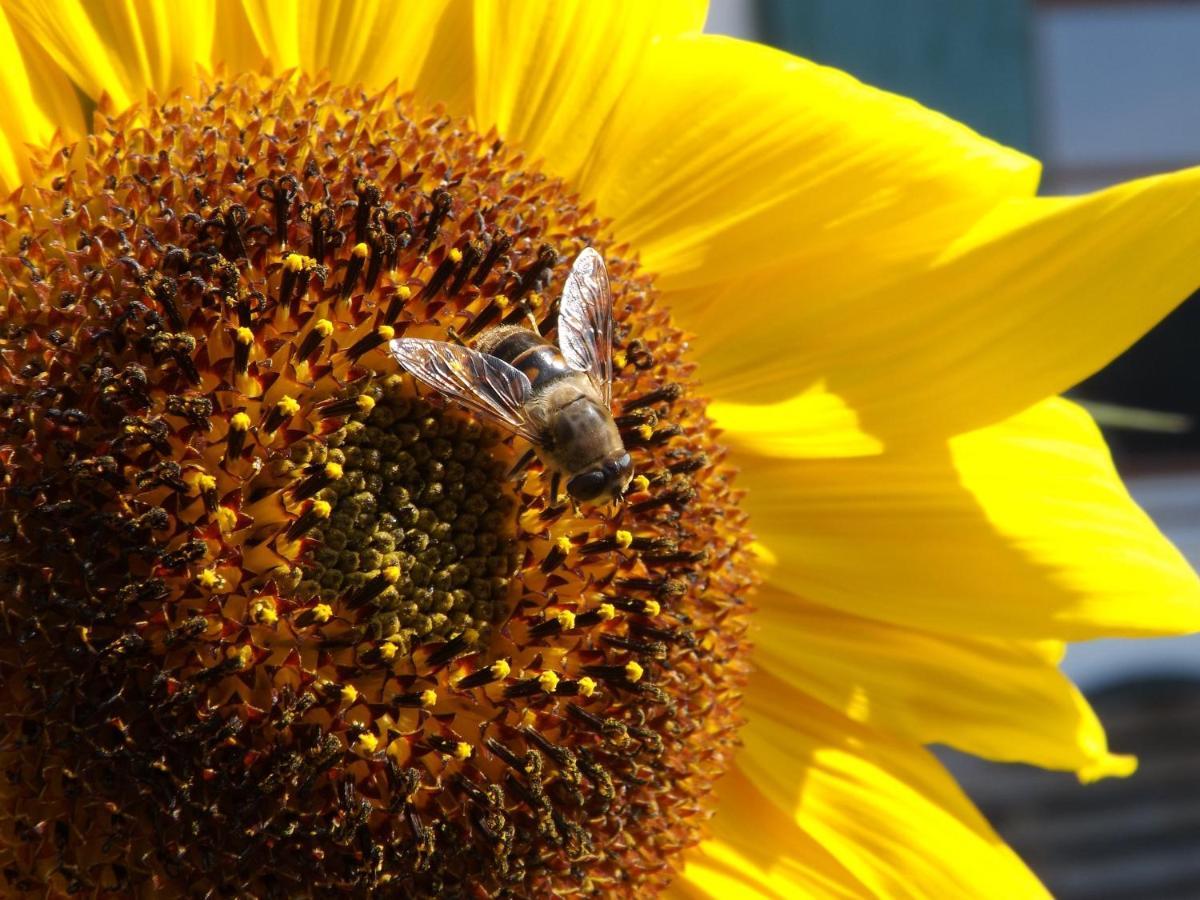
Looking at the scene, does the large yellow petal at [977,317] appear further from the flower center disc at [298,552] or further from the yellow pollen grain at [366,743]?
the yellow pollen grain at [366,743]

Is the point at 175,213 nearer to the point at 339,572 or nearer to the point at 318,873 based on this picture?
the point at 339,572

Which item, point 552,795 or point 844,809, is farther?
point 844,809

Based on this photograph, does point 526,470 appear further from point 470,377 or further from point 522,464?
point 470,377

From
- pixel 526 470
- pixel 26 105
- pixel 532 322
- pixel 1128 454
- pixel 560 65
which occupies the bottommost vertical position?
pixel 1128 454

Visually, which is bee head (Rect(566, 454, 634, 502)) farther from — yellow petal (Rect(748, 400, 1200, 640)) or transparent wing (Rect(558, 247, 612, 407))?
yellow petal (Rect(748, 400, 1200, 640))

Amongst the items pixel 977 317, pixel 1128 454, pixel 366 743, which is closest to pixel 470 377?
pixel 366 743

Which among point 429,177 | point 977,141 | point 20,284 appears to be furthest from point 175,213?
point 977,141
